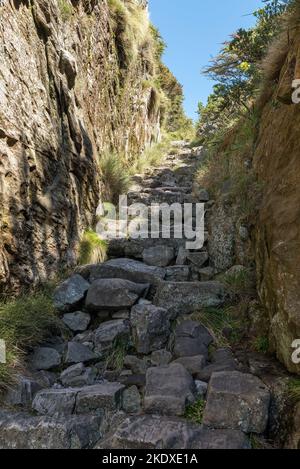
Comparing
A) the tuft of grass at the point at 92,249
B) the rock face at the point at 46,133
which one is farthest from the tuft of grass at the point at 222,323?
the tuft of grass at the point at 92,249

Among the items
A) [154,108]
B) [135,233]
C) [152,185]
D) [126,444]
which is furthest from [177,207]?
[154,108]

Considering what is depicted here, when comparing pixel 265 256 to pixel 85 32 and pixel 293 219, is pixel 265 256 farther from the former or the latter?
pixel 85 32

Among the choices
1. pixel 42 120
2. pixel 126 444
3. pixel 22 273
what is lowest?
pixel 126 444

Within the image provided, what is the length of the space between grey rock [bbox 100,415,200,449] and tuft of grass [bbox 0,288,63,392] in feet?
3.08

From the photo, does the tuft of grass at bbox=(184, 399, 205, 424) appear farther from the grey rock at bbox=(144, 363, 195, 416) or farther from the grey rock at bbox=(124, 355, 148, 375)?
the grey rock at bbox=(124, 355, 148, 375)

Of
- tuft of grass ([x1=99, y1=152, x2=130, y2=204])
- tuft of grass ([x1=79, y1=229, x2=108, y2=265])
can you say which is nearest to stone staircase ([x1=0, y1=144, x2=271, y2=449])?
tuft of grass ([x1=79, y1=229, x2=108, y2=265])

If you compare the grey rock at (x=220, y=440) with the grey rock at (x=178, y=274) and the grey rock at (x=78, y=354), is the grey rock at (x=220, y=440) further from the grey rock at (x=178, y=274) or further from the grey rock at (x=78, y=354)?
the grey rock at (x=178, y=274)

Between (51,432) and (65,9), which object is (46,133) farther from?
(51,432)

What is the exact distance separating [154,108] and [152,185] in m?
5.19

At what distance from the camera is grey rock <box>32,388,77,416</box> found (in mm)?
2219

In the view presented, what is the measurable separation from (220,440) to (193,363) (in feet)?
2.41

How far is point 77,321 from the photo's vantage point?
10.8 ft
